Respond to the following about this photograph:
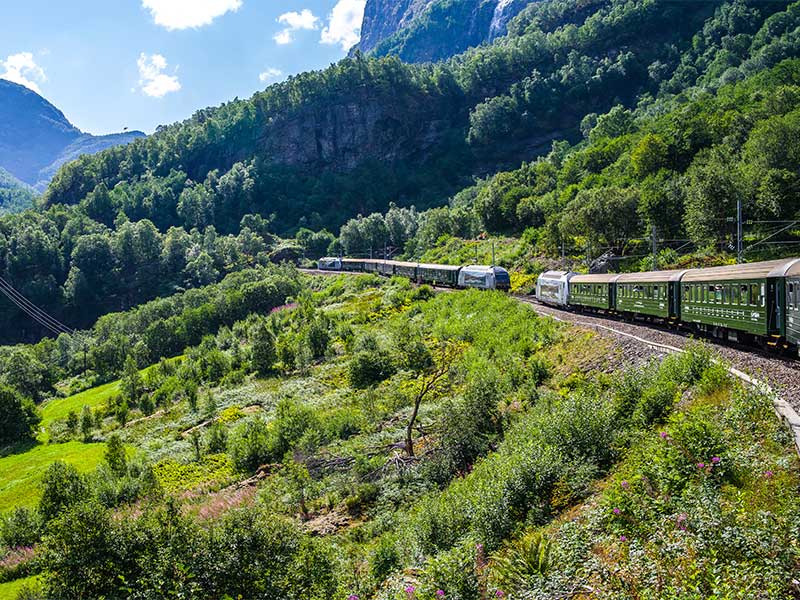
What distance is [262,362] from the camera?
5191 centimetres

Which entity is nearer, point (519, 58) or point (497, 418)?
point (497, 418)

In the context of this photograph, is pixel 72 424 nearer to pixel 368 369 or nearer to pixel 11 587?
pixel 368 369

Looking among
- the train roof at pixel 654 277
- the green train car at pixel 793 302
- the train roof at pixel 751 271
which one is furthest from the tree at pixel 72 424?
the green train car at pixel 793 302

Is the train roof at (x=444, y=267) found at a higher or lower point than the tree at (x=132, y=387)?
higher

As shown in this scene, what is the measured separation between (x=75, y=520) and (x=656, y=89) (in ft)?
600

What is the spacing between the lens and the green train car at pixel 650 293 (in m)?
28.4

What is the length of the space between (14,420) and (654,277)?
2299 inches

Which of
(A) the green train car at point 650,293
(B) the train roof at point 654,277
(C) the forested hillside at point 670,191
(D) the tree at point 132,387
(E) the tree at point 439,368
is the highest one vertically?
(C) the forested hillside at point 670,191

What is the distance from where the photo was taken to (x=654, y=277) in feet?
99.9

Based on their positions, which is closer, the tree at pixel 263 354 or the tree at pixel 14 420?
the tree at pixel 263 354

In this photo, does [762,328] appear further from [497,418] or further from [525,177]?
[525,177]

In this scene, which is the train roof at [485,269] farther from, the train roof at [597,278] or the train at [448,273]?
the train roof at [597,278]

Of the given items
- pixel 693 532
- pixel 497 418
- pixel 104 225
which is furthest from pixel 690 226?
pixel 104 225

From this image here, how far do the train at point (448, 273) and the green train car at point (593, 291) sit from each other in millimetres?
12203
